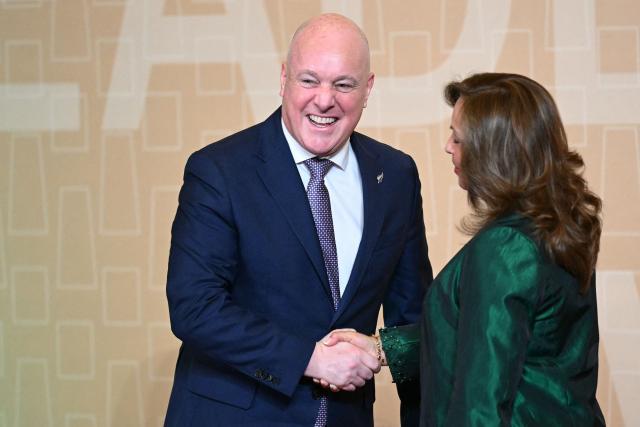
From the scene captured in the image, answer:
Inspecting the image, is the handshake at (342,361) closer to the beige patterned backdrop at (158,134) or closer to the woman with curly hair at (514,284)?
the woman with curly hair at (514,284)

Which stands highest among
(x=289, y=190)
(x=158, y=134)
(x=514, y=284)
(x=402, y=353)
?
(x=158, y=134)

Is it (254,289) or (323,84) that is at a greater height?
(323,84)

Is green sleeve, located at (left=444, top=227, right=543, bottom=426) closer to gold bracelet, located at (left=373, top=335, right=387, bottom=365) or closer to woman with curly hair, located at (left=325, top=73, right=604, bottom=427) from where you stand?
woman with curly hair, located at (left=325, top=73, right=604, bottom=427)

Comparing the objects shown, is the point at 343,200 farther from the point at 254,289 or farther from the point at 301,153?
the point at 254,289

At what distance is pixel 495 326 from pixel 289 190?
2.23 feet

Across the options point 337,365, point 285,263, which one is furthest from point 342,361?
point 285,263

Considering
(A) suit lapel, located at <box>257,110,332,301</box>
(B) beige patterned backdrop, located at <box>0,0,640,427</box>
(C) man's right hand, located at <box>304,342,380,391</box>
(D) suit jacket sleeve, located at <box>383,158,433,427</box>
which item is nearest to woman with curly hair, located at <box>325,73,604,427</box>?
(C) man's right hand, located at <box>304,342,380,391</box>

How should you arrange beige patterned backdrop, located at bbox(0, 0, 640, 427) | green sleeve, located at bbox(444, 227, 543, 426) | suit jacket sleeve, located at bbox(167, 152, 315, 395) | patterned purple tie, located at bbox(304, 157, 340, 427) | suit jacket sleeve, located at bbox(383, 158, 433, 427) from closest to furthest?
1. green sleeve, located at bbox(444, 227, 543, 426)
2. suit jacket sleeve, located at bbox(167, 152, 315, 395)
3. patterned purple tie, located at bbox(304, 157, 340, 427)
4. suit jacket sleeve, located at bbox(383, 158, 433, 427)
5. beige patterned backdrop, located at bbox(0, 0, 640, 427)

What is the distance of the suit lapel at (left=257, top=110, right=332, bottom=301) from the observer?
2105 millimetres

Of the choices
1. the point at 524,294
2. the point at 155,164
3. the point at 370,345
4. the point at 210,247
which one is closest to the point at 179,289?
the point at 210,247

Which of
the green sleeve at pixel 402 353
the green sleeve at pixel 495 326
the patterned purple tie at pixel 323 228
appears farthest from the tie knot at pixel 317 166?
the green sleeve at pixel 495 326

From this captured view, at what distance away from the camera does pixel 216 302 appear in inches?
80.2

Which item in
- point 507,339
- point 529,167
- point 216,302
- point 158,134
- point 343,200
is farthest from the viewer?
point 158,134

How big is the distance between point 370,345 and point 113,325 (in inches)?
74.0
